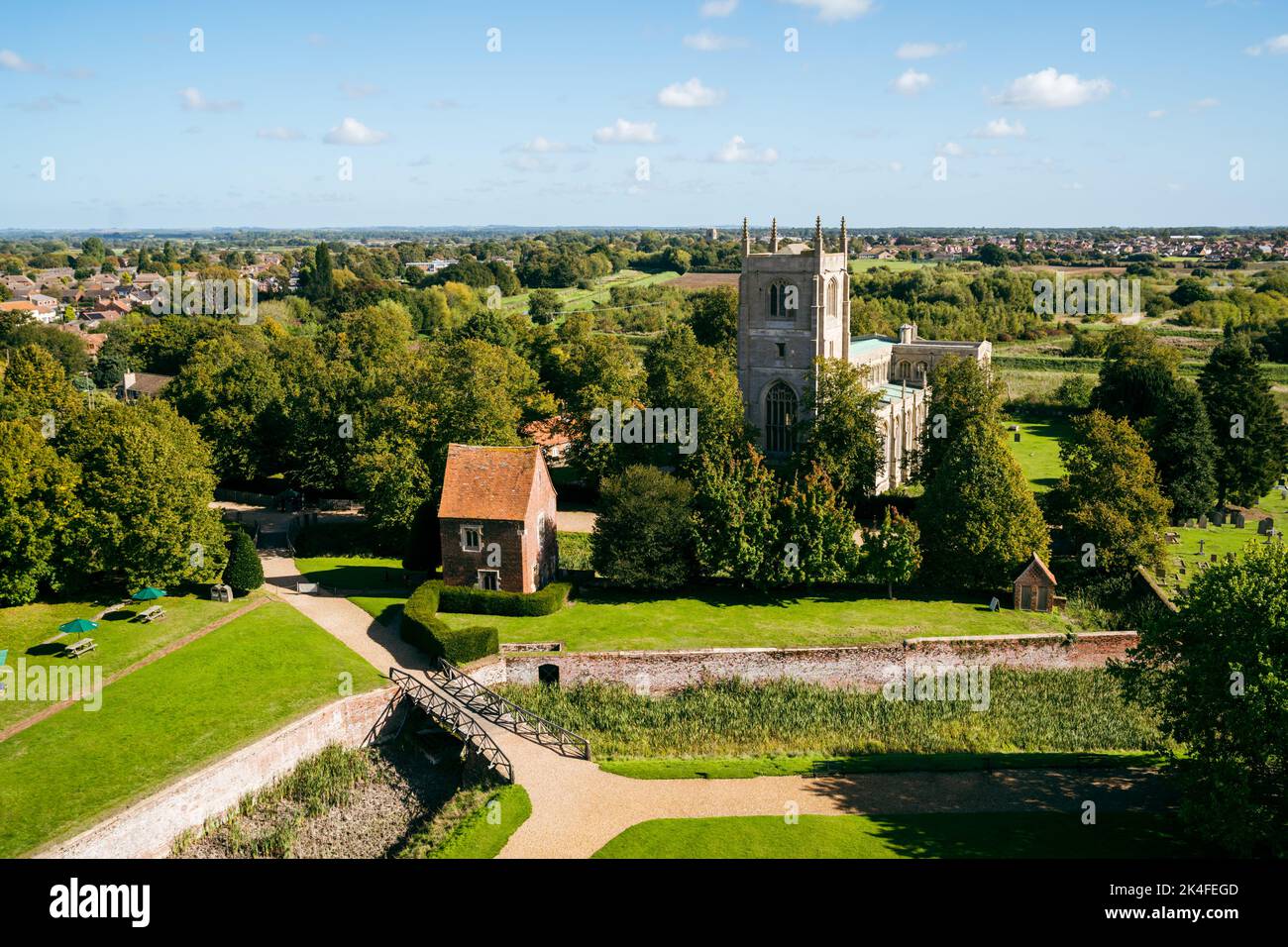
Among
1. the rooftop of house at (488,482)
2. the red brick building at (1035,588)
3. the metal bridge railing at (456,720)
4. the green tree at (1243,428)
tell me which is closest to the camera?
the metal bridge railing at (456,720)

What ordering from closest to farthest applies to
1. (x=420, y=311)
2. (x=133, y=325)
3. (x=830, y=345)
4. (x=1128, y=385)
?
1. (x=830, y=345)
2. (x=1128, y=385)
3. (x=133, y=325)
4. (x=420, y=311)

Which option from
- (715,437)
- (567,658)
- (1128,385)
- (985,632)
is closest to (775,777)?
(567,658)

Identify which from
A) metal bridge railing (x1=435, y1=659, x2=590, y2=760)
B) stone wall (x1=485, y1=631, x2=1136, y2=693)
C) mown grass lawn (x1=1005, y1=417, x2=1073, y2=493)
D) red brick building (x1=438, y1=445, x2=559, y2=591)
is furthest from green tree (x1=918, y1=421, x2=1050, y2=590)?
metal bridge railing (x1=435, y1=659, x2=590, y2=760)

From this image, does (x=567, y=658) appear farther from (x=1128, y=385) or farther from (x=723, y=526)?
(x=1128, y=385)

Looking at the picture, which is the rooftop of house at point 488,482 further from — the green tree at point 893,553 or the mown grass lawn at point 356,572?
the green tree at point 893,553

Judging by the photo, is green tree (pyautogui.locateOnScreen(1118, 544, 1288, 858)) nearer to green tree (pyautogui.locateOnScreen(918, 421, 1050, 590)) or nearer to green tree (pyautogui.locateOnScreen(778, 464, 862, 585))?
green tree (pyautogui.locateOnScreen(918, 421, 1050, 590))

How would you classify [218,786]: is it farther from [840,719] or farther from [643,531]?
[840,719]

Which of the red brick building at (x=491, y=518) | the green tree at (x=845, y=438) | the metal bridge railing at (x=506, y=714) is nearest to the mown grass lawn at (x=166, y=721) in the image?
the metal bridge railing at (x=506, y=714)
